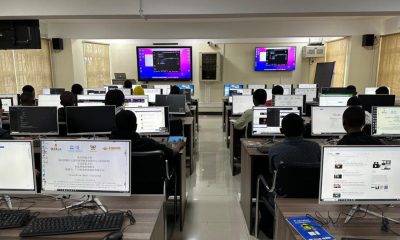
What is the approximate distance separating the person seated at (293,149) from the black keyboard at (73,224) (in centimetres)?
135

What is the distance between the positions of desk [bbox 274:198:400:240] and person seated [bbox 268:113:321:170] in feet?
1.62

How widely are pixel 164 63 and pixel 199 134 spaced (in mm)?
3526

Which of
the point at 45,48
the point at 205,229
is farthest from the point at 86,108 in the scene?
the point at 45,48

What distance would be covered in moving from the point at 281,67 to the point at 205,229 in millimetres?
7910

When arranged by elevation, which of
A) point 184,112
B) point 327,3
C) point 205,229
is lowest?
point 205,229

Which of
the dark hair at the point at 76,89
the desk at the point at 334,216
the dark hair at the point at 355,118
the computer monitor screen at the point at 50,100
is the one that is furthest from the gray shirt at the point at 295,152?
the dark hair at the point at 76,89

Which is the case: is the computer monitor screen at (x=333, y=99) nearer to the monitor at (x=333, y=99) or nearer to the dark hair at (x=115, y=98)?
the monitor at (x=333, y=99)

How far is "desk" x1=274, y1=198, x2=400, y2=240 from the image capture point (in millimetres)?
1580

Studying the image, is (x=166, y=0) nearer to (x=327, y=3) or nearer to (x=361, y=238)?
(x=327, y=3)

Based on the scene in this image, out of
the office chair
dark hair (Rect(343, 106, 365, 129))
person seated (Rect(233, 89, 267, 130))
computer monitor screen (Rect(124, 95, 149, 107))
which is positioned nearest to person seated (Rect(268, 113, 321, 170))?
the office chair

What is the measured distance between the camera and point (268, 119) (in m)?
3.70

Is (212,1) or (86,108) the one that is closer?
(86,108)

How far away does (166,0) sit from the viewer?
16.6 ft

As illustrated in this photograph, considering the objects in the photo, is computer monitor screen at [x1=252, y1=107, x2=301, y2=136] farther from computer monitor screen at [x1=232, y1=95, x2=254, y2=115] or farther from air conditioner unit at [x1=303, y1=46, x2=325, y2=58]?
air conditioner unit at [x1=303, y1=46, x2=325, y2=58]
